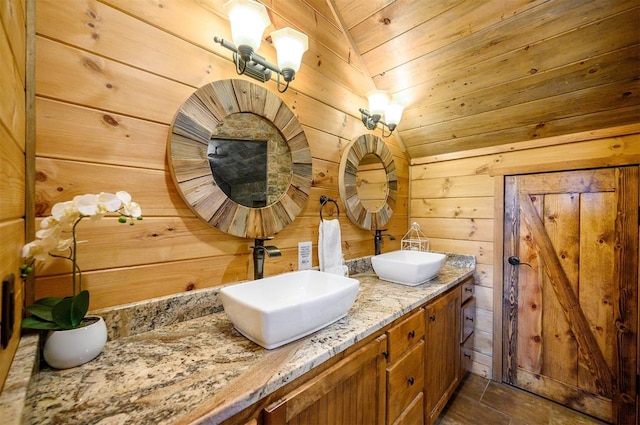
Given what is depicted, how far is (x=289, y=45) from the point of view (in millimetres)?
1193

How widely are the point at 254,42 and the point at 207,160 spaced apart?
520 mm

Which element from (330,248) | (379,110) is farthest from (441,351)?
(379,110)

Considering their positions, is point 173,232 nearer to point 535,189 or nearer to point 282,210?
point 282,210

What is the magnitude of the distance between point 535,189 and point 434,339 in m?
1.34

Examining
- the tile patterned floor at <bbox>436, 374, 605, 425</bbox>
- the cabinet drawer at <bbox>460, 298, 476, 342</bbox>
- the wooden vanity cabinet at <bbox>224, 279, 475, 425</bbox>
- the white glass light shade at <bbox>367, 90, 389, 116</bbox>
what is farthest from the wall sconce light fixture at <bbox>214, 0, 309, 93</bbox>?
the tile patterned floor at <bbox>436, 374, 605, 425</bbox>

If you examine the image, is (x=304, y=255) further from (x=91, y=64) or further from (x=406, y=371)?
(x=91, y=64)

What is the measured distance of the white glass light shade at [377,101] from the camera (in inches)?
69.2

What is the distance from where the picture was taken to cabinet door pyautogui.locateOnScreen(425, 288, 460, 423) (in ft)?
4.71

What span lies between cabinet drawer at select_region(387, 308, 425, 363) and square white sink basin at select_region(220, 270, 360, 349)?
0.87ft

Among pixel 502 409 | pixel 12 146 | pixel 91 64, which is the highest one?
pixel 91 64

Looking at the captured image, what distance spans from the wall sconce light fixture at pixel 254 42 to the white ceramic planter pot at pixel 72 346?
3.49 feet

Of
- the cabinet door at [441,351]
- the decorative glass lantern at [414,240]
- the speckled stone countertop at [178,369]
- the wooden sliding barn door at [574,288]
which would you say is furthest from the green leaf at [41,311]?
the wooden sliding barn door at [574,288]

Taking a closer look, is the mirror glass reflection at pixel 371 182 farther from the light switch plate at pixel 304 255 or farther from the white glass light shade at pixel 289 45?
the white glass light shade at pixel 289 45

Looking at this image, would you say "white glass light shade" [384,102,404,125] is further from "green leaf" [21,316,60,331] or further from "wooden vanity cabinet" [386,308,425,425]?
"green leaf" [21,316,60,331]
